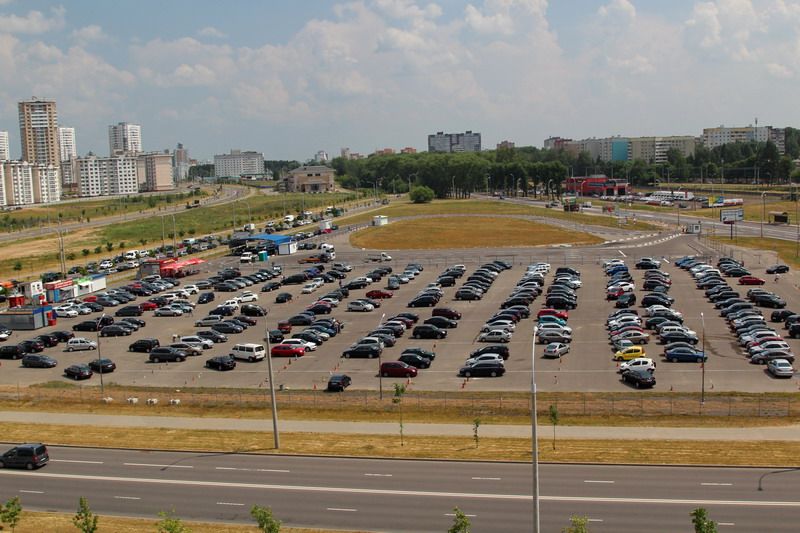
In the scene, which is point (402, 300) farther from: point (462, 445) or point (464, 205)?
point (464, 205)

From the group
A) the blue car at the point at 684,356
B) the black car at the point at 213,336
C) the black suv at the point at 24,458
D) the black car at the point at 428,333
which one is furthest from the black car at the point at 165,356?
the blue car at the point at 684,356

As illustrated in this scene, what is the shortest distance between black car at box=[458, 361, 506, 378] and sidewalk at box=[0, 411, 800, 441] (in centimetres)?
861

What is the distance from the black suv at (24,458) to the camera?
30.5 metres

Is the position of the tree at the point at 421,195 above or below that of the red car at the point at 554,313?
above

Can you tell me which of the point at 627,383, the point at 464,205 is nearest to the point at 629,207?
the point at 464,205

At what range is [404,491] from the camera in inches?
1064

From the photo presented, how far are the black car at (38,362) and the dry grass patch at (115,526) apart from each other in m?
25.2

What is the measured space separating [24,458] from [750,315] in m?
42.1

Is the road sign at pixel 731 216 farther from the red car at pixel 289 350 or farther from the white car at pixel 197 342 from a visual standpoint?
the white car at pixel 197 342

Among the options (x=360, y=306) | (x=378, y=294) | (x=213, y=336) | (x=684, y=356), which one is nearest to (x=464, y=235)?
(x=378, y=294)

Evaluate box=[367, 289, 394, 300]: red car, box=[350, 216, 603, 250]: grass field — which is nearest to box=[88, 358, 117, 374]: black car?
box=[367, 289, 394, 300]: red car

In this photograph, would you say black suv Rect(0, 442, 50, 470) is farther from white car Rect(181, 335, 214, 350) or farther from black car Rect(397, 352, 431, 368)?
white car Rect(181, 335, 214, 350)

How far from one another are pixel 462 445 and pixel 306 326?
26.9m

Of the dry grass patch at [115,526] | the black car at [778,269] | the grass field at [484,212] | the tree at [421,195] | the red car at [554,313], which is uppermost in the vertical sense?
the tree at [421,195]
